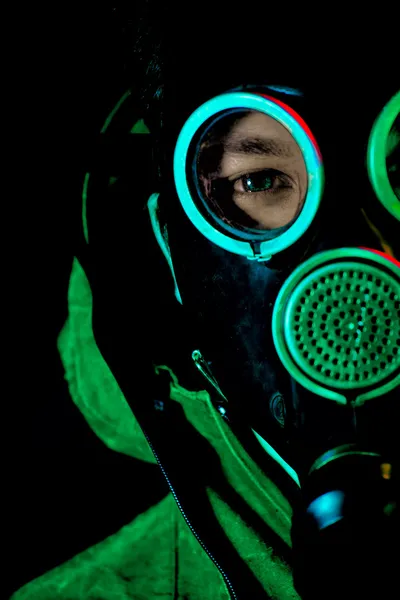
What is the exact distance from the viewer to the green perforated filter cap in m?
0.99

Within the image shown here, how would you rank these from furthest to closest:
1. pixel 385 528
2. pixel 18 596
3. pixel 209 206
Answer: pixel 18 596 < pixel 209 206 < pixel 385 528

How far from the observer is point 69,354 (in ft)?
5.67

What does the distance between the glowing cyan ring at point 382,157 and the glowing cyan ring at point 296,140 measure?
4.0 inches

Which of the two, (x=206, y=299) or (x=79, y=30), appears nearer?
(x=206, y=299)

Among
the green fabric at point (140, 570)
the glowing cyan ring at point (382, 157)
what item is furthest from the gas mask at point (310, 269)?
the green fabric at point (140, 570)

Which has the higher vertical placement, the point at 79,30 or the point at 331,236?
the point at 79,30

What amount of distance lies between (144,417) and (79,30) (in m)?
1.34

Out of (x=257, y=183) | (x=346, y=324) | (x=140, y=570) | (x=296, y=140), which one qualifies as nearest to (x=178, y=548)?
(x=140, y=570)

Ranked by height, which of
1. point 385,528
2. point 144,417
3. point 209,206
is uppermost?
point 209,206

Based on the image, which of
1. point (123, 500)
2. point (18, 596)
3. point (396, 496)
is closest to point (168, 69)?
point (396, 496)

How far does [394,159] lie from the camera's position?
1021 millimetres

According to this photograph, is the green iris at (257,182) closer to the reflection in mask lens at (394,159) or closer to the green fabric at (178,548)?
the reflection in mask lens at (394,159)

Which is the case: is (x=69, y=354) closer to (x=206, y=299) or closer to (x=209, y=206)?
(x=206, y=299)

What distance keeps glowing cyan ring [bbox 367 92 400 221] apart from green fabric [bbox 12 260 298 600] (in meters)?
0.86
